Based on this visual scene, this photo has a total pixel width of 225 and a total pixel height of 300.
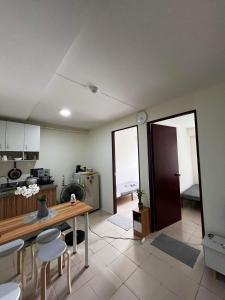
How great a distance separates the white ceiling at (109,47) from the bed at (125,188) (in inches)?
114

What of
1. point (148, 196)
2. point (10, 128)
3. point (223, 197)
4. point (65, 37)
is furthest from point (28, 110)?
point (223, 197)

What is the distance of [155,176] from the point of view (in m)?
2.68

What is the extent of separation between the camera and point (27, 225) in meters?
1.46

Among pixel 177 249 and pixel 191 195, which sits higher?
pixel 191 195

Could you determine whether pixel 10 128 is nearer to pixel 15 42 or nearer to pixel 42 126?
pixel 42 126

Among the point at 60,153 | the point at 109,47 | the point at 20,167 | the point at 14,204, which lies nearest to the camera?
the point at 109,47

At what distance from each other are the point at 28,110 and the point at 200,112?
2.89 meters

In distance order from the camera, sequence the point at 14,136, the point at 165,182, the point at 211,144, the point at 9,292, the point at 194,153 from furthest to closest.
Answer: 1. the point at 194,153
2. the point at 14,136
3. the point at 165,182
4. the point at 211,144
5. the point at 9,292

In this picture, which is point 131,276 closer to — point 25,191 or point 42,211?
point 42,211

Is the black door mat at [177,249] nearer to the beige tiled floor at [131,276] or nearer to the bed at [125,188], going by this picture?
the beige tiled floor at [131,276]

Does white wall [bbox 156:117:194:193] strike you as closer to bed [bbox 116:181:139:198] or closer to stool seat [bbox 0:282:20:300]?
bed [bbox 116:181:139:198]

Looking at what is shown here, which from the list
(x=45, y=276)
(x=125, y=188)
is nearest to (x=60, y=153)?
(x=125, y=188)

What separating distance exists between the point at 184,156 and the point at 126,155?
73.7 inches

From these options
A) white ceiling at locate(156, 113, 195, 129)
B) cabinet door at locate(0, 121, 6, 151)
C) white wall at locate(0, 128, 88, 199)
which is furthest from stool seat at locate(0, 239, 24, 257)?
white ceiling at locate(156, 113, 195, 129)
